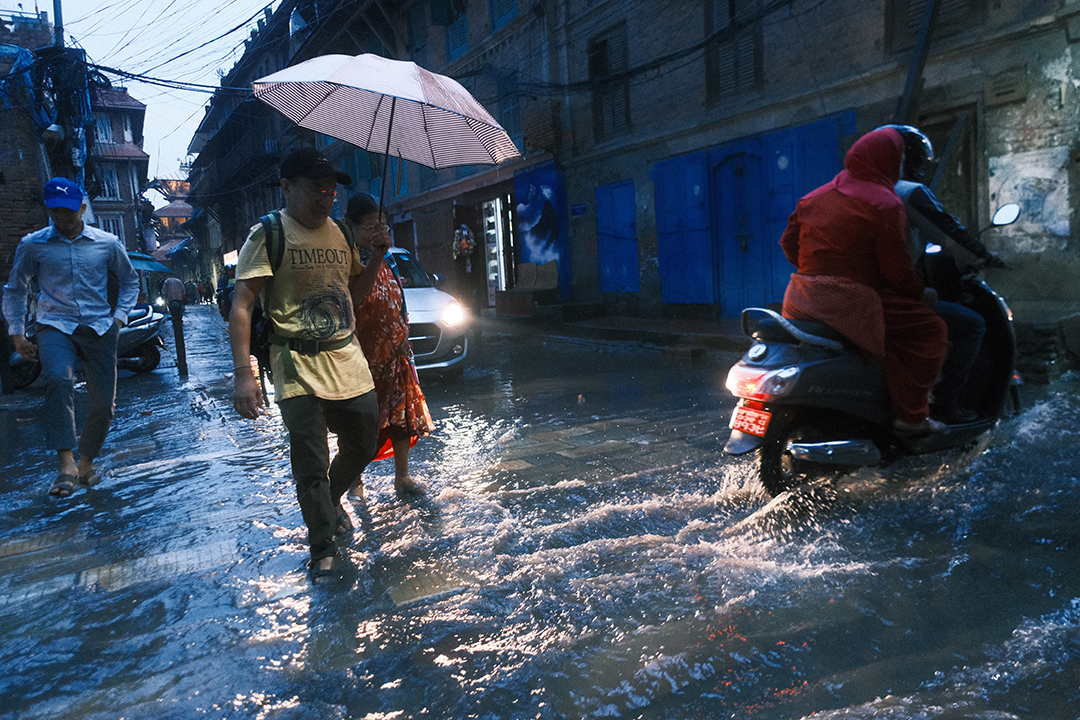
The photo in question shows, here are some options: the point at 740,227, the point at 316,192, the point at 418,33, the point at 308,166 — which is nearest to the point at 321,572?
the point at 316,192

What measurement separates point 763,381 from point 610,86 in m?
13.9

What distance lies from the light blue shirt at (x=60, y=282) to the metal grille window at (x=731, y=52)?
10.5 metres

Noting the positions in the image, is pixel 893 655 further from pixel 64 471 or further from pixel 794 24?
pixel 794 24

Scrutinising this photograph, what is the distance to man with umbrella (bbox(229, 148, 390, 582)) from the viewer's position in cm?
311

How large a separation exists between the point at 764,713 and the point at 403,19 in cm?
2582

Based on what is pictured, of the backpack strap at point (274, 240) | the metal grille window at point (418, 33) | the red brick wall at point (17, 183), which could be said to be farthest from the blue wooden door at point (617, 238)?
the backpack strap at point (274, 240)

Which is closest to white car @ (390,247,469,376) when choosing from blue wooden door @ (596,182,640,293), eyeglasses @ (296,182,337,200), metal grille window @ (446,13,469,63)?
eyeglasses @ (296,182,337,200)

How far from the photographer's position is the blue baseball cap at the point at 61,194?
4719 millimetres

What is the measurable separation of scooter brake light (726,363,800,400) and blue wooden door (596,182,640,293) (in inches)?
483

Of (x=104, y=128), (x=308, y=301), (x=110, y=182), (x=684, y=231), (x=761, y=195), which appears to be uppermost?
(x=104, y=128)

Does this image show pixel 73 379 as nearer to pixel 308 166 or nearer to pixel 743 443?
pixel 308 166

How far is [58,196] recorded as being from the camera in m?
4.74

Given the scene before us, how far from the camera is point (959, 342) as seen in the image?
381 cm

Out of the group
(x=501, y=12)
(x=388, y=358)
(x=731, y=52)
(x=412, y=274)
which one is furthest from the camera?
(x=501, y=12)
